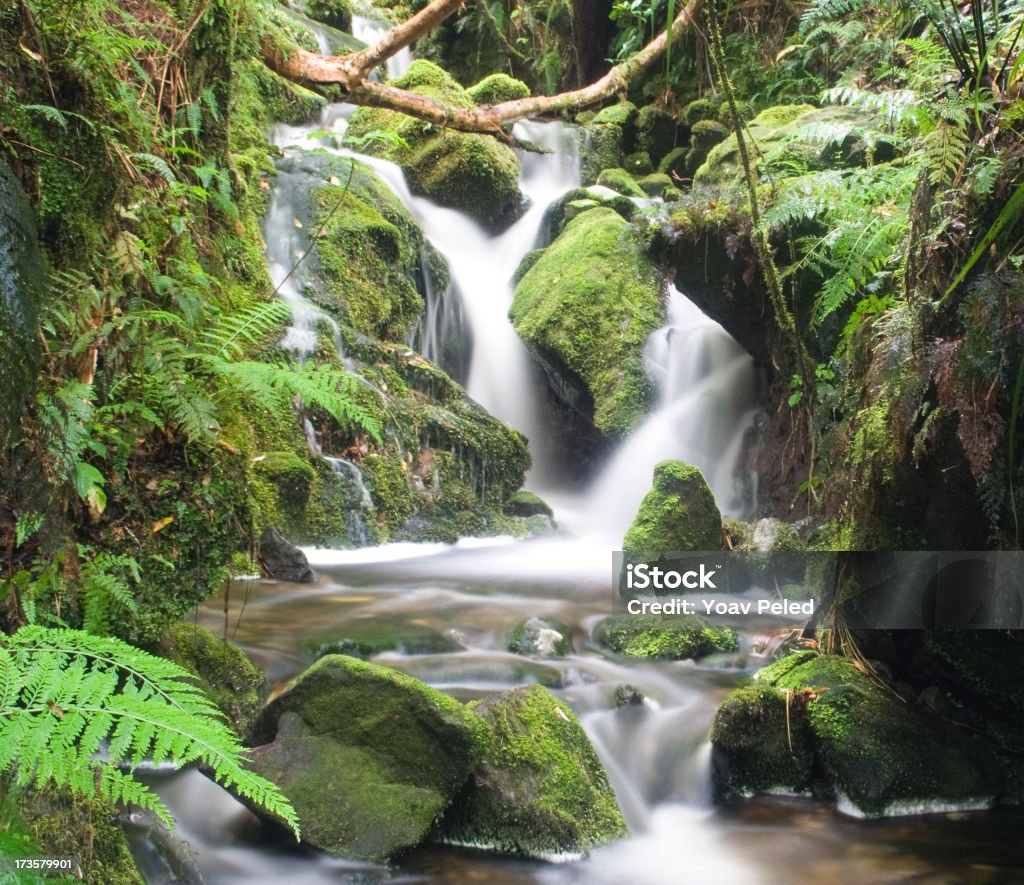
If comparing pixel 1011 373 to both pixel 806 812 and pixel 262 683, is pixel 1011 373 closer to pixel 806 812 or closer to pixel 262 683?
pixel 806 812

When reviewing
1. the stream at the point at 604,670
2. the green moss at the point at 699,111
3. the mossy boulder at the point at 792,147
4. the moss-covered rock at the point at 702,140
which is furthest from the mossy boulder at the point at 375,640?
the green moss at the point at 699,111

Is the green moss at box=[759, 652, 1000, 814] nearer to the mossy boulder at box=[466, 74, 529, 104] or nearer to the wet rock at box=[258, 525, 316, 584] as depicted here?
the wet rock at box=[258, 525, 316, 584]

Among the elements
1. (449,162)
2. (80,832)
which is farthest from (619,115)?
(80,832)

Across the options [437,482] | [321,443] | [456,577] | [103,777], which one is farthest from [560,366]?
[103,777]

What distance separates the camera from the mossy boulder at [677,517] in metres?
5.27

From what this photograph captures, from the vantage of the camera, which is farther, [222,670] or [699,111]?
[699,111]

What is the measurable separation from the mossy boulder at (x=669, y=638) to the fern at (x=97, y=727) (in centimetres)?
320

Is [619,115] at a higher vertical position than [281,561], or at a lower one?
higher

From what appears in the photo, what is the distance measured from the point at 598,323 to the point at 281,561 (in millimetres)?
4673

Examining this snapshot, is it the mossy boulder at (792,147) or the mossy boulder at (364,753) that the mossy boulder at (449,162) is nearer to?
the mossy boulder at (792,147)

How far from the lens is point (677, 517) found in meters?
5.31

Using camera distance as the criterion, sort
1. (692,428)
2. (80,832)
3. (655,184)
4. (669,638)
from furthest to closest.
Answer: (655,184) → (692,428) → (669,638) → (80,832)

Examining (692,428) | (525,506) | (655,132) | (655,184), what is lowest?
(525,506)

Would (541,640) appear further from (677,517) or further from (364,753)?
(364,753)
